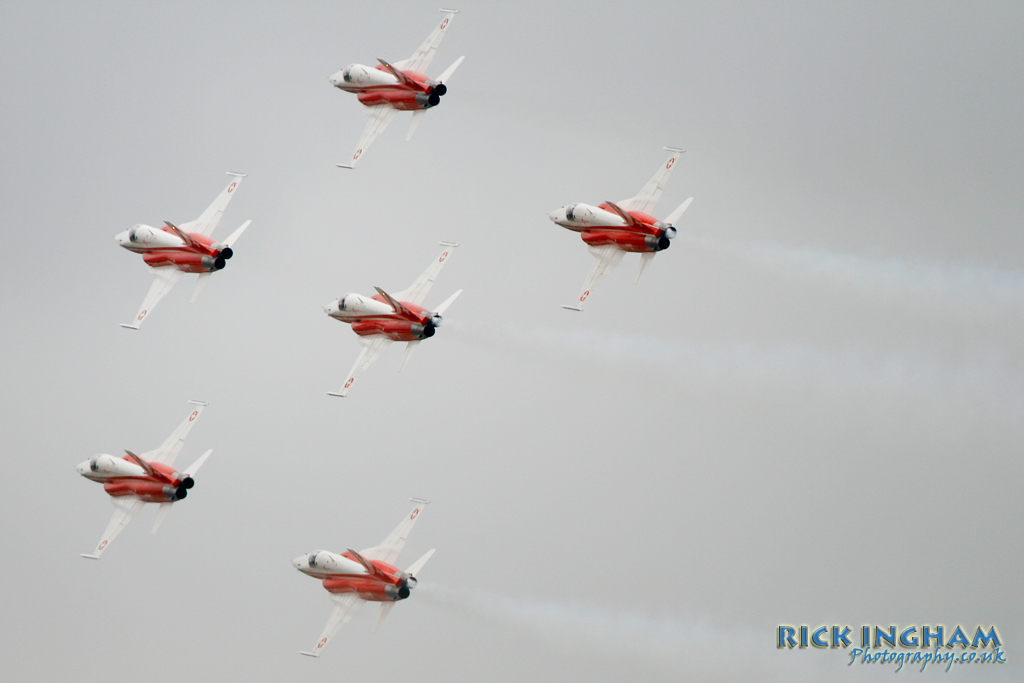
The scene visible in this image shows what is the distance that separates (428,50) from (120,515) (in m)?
20.7

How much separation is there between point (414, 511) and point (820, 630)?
16.7 m

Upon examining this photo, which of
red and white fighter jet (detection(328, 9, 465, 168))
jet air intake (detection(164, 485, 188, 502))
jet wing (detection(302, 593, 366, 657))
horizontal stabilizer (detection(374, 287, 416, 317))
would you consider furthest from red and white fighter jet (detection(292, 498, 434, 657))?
red and white fighter jet (detection(328, 9, 465, 168))

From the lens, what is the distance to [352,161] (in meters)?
81.4

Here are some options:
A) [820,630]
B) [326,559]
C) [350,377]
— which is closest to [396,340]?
[350,377]

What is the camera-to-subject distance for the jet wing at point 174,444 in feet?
272

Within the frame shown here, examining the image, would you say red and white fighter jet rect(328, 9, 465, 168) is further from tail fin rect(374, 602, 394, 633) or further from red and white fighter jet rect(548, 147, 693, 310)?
tail fin rect(374, 602, 394, 633)

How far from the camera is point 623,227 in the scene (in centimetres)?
7694

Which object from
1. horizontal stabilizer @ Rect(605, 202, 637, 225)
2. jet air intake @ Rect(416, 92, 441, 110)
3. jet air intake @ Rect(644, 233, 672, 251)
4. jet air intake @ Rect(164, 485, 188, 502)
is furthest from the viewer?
jet air intake @ Rect(164, 485, 188, 502)

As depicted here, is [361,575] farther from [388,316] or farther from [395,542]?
[388,316]

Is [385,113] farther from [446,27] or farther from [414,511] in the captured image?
[414,511]

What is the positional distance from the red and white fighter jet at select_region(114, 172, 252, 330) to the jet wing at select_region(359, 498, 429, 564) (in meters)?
11.2

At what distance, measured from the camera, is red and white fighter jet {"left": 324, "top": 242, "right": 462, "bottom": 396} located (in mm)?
79812

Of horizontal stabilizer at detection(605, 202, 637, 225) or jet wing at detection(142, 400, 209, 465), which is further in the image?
jet wing at detection(142, 400, 209, 465)

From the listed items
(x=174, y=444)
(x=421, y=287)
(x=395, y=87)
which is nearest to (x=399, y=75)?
(x=395, y=87)
